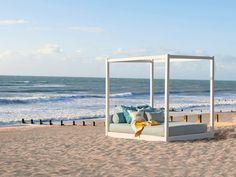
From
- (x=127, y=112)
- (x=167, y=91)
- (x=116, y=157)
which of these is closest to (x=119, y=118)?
(x=127, y=112)

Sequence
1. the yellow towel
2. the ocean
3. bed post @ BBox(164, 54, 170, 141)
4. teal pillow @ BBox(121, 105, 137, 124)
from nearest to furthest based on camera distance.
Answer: bed post @ BBox(164, 54, 170, 141)
the yellow towel
teal pillow @ BBox(121, 105, 137, 124)
the ocean

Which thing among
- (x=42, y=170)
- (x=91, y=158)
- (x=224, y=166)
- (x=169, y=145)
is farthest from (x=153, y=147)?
(x=42, y=170)

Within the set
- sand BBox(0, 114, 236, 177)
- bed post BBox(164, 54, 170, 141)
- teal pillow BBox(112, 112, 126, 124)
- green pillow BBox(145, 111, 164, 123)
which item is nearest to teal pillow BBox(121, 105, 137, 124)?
teal pillow BBox(112, 112, 126, 124)

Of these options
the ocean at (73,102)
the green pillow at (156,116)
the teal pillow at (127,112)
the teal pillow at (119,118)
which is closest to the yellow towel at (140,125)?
the green pillow at (156,116)

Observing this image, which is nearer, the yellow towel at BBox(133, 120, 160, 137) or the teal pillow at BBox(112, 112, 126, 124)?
the yellow towel at BBox(133, 120, 160, 137)

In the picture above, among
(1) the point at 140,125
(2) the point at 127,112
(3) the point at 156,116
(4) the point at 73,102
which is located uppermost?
(2) the point at 127,112

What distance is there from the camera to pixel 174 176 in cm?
860

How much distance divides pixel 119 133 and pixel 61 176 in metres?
5.62

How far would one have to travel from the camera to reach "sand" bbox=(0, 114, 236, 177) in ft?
29.8

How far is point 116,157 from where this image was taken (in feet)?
35.1

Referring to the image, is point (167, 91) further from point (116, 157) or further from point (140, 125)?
point (116, 157)

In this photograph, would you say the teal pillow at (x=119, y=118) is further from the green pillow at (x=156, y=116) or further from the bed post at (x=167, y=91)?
the bed post at (x=167, y=91)

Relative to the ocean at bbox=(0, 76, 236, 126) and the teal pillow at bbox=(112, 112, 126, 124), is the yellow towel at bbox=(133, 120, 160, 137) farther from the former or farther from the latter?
the ocean at bbox=(0, 76, 236, 126)

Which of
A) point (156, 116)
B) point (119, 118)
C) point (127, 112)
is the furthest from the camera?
point (119, 118)
